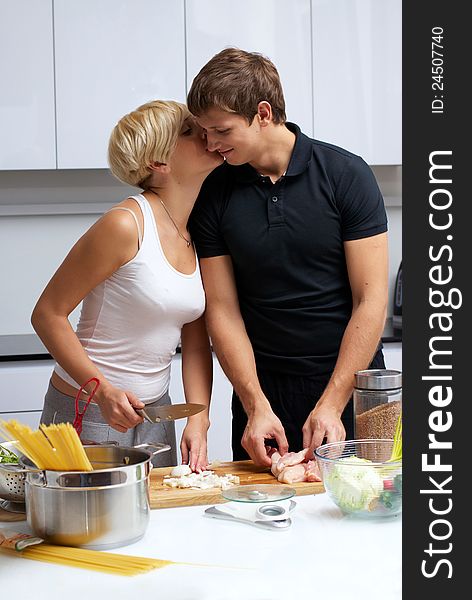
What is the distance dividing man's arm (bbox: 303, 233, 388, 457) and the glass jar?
0.64 feet

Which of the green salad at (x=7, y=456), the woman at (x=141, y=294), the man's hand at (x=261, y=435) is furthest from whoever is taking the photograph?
the woman at (x=141, y=294)

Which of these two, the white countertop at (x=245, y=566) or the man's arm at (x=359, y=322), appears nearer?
the white countertop at (x=245, y=566)

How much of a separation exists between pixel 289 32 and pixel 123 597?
2.69 meters

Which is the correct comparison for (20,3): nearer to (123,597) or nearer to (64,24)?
(64,24)

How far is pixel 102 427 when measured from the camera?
2010mm

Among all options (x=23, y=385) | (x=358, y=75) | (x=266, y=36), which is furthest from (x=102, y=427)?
(x=358, y=75)

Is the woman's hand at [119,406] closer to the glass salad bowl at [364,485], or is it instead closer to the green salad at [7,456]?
the green salad at [7,456]

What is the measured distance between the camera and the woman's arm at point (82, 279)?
1831 mm

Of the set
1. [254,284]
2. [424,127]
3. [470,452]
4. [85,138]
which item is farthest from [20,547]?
[85,138]

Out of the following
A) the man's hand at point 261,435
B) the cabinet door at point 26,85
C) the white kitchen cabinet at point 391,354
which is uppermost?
the cabinet door at point 26,85

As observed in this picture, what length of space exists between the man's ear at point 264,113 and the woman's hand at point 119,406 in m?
0.68

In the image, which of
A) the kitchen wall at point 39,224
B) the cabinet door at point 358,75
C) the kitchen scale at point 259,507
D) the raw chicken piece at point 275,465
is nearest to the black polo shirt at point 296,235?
the raw chicken piece at point 275,465

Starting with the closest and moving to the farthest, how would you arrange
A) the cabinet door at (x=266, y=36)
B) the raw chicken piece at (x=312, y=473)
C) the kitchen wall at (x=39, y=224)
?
the raw chicken piece at (x=312, y=473) < the cabinet door at (x=266, y=36) < the kitchen wall at (x=39, y=224)

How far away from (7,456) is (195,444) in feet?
1.50
